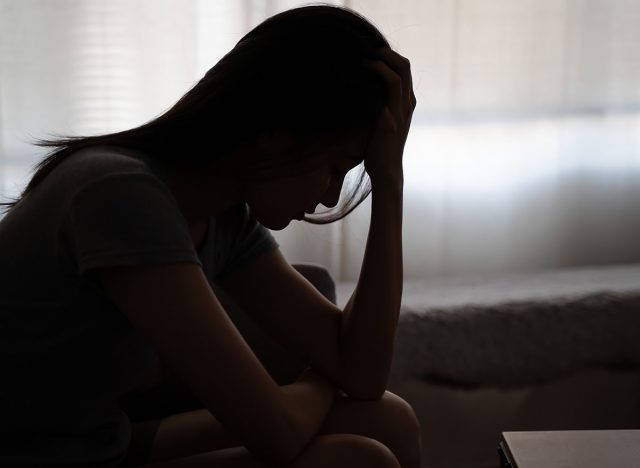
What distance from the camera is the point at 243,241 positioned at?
120 cm

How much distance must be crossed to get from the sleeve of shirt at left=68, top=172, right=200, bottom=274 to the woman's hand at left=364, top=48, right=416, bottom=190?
0.33m

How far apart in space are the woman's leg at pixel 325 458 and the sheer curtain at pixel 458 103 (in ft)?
4.11

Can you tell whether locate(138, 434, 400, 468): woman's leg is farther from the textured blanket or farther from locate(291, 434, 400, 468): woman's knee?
the textured blanket

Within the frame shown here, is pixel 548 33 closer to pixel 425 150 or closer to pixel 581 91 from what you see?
pixel 581 91

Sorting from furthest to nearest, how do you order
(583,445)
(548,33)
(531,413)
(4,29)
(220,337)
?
(548,33) → (4,29) → (531,413) → (583,445) → (220,337)

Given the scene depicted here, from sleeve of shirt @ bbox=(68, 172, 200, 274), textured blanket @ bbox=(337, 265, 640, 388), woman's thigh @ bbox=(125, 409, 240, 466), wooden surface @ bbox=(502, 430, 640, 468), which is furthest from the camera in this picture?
textured blanket @ bbox=(337, 265, 640, 388)

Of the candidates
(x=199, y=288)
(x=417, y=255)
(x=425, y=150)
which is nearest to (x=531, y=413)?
(x=417, y=255)

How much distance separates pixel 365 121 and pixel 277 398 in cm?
33

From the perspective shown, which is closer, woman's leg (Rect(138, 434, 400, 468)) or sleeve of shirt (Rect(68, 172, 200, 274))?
sleeve of shirt (Rect(68, 172, 200, 274))

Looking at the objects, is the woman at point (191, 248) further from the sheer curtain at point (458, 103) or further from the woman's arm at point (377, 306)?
the sheer curtain at point (458, 103)

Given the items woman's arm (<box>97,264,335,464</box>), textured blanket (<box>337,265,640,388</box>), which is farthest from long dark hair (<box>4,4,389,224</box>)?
textured blanket (<box>337,265,640,388</box>)

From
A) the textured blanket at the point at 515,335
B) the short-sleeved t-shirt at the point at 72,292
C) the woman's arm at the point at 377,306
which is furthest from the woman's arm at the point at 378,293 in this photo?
the textured blanket at the point at 515,335

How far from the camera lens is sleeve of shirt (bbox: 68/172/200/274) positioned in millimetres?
854

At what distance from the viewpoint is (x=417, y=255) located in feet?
7.64
